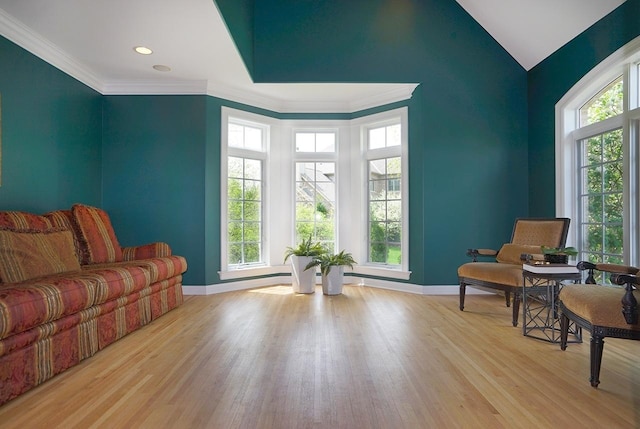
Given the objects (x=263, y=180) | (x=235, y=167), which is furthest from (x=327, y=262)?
(x=235, y=167)

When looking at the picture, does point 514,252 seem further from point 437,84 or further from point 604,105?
point 437,84

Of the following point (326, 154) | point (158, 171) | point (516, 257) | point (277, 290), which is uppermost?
point (326, 154)

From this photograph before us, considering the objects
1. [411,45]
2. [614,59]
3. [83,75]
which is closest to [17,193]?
[83,75]

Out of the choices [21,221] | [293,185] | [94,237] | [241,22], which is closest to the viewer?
[21,221]

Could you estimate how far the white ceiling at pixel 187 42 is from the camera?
10.7 feet

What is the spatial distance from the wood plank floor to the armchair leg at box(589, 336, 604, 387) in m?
0.07

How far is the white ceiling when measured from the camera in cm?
327

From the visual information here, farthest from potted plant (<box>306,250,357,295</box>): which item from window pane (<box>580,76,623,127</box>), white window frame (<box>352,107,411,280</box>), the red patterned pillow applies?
window pane (<box>580,76,623,127</box>)

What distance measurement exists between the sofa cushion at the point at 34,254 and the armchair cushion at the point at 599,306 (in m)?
3.46

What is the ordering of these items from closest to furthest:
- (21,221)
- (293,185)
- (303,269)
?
(21,221) → (303,269) → (293,185)

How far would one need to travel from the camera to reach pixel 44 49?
3793 millimetres

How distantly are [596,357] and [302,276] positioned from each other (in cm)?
331

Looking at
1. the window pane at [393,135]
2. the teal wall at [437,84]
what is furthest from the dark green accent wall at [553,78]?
the window pane at [393,135]

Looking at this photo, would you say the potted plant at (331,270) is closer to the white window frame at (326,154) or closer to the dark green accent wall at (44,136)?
the white window frame at (326,154)
